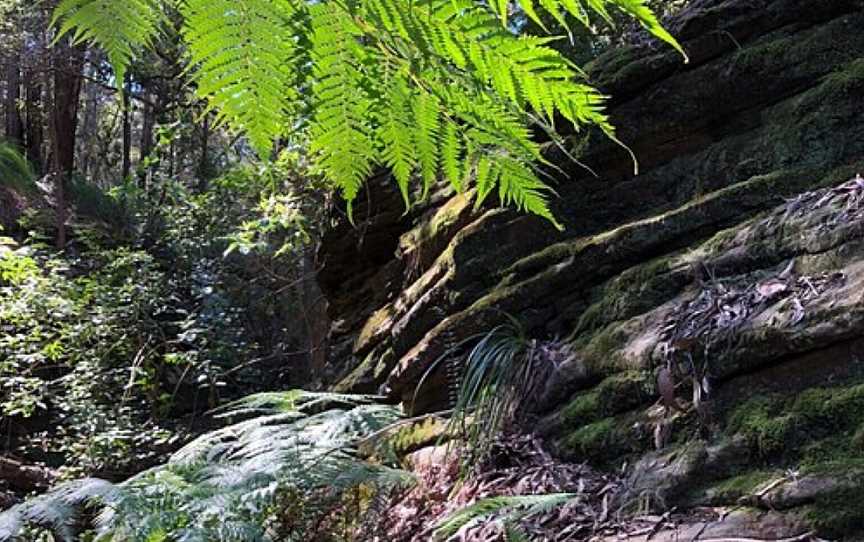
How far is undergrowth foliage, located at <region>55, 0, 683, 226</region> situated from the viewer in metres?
0.63

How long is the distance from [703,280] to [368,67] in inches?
85.3

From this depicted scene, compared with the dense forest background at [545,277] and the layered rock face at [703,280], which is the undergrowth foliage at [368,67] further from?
the layered rock face at [703,280]

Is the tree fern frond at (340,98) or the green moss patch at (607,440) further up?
the tree fern frond at (340,98)

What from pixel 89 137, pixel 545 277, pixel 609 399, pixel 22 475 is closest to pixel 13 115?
pixel 89 137

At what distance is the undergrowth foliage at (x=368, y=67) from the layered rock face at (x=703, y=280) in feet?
4.65

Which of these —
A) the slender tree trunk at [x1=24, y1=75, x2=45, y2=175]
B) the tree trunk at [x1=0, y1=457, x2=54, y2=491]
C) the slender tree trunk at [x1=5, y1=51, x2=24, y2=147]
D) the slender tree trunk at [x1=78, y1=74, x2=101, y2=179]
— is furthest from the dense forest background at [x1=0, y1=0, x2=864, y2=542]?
the slender tree trunk at [x1=78, y1=74, x2=101, y2=179]

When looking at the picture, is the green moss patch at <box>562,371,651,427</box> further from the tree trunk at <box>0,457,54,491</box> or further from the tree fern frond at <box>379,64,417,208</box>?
the tree trunk at <box>0,457,54,491</box>

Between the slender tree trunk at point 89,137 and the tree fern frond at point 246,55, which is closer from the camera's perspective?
the tree fern frond at point 246,55

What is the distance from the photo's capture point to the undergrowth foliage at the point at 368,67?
63 cm

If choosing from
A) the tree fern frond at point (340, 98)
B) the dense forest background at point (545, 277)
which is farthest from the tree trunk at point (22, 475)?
the tree fern frond at point (340, 98)

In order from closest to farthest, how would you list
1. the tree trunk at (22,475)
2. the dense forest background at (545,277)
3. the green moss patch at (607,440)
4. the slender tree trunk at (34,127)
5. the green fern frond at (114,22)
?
the green fern frond at (114,22), the dense forest background at (545,277), the green moss patch at (607,440), the tree trunk at (22,475), the slender tree trunk at (34,127)

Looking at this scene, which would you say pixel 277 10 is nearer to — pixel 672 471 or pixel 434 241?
pixel 672 471

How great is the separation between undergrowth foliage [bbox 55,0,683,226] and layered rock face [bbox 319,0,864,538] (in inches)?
55.8

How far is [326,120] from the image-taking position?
779 millimetres
